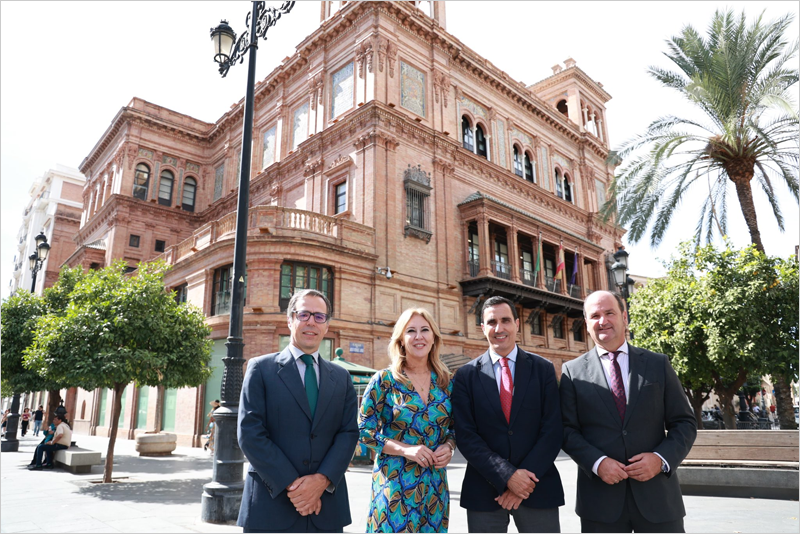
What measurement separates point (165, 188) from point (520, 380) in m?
35.8

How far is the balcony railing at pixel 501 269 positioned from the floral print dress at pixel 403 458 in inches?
905

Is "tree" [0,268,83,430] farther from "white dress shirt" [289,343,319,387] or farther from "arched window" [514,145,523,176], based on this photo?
"arched window" [514,145,523,176]

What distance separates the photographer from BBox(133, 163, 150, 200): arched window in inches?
1312

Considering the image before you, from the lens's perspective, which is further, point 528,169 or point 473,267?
point 528,169

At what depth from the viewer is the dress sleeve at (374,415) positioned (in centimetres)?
362

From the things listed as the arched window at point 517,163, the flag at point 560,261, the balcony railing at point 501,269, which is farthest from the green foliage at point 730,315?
the arched window at point 517,163

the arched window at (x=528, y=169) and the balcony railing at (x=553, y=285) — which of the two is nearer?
the balcony railing at (x=553, y=285)

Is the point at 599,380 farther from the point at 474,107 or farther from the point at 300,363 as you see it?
the point at 474,107

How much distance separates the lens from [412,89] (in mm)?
25344

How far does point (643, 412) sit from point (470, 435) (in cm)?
118

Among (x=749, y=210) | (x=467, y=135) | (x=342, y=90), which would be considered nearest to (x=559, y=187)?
(x=467, y=135)

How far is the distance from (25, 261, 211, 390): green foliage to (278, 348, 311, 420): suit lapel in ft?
30.7

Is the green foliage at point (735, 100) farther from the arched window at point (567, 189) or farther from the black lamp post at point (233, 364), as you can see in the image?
the arched window at point (567, 189)

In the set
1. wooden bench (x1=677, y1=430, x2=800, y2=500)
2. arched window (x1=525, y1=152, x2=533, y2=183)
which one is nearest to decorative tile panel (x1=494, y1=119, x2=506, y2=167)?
arched window (x1=525, y1=152, x2=533, y2=183)
